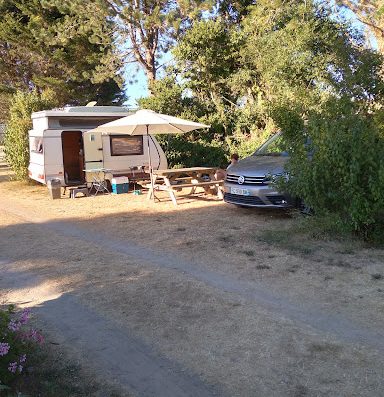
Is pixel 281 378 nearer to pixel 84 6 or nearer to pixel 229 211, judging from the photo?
pixel 229 211

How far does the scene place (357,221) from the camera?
21.5 ft

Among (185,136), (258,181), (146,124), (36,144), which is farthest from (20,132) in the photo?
(258,181)

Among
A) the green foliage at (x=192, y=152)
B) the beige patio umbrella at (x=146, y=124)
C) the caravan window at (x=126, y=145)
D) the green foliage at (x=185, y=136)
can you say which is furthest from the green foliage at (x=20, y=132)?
the beige patio umbrella at (x=146, y=124)

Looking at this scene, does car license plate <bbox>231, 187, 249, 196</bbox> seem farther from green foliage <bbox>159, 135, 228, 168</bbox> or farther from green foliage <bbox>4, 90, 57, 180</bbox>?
green foliage <bbox>4, 90, 57, 180</bbox>

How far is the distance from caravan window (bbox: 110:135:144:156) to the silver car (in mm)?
5704

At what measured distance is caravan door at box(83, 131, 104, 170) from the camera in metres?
13.9

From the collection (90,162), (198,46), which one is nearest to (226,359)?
(90,162)

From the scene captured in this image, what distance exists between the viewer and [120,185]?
45.5ft

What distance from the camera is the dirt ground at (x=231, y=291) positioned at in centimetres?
349

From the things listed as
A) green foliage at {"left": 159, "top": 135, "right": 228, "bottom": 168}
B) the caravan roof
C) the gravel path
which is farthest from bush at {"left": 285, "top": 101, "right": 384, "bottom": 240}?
green foliage at {"left": 159, "top": 135, "right": 228, "bottom": 168}

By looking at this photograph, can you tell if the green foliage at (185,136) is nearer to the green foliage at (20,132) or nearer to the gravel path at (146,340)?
the green foliage at (20,132)

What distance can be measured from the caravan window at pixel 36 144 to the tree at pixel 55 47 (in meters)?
5.59

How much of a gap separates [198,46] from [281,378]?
1414 centimetres

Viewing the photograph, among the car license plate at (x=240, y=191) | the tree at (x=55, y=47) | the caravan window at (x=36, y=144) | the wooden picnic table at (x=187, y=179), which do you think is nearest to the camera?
the car license plate at (x=240, y=191)
